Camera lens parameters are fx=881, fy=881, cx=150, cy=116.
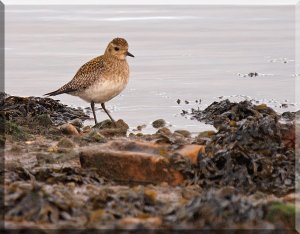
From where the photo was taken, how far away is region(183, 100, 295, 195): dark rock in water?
7184 mm

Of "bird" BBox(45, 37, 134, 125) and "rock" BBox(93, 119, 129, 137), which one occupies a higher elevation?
"bird" BBox(45, 37, 134, 125)

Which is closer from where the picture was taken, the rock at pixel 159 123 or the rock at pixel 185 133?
the rock at pixel 185 133

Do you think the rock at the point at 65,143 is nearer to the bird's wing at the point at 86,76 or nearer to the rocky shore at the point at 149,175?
the rocky shore at the point at 149,175

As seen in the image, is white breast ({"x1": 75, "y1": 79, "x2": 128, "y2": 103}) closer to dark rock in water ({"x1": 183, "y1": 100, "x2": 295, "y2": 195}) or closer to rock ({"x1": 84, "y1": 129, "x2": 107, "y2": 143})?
rock ({"x1": 84, "y1": 129, "x2": 107, "y2": 143})

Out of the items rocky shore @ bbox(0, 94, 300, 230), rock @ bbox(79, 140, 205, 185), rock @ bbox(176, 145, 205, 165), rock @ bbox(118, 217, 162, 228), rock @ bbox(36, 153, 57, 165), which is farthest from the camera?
rock @ bbox(36, 153, 57, 165)

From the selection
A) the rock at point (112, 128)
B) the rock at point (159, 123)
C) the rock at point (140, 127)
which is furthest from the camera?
the rock at point (159, 123)

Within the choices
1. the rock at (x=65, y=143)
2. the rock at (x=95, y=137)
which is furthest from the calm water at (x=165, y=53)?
the rock at (x=65, y=143)

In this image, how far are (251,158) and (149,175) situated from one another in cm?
88

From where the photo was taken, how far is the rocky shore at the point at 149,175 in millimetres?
5578

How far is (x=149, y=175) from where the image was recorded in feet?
23.5

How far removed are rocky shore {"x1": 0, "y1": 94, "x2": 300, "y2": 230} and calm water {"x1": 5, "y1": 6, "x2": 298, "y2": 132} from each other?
4.92ft

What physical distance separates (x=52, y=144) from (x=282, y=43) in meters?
9.03

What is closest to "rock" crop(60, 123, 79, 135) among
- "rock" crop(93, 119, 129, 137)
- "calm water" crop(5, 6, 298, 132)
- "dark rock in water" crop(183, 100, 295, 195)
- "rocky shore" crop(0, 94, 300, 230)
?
"rocky shore" crop(0, 94, 300, 230)

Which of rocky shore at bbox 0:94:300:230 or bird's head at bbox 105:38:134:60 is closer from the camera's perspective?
rocky shore at bbox 0:94:300:230
